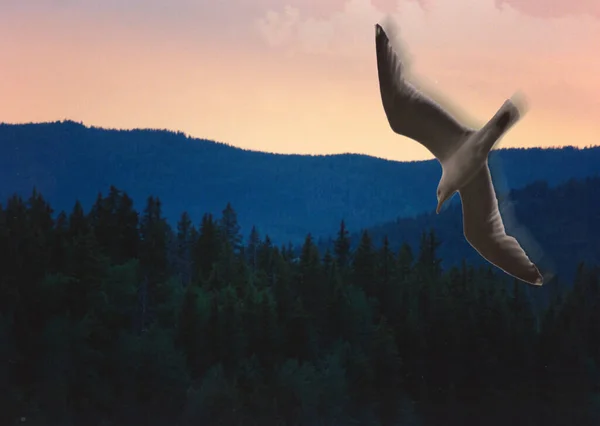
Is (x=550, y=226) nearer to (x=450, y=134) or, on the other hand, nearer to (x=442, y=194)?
(x=442, y=194)

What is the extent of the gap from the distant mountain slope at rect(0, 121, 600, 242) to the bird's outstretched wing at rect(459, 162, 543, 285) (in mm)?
102868

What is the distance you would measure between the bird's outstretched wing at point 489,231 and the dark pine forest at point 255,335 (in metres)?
30.6

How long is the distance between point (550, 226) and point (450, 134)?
8514 centimetres

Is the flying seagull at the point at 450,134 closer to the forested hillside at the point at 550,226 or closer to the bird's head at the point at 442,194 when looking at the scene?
the bird's head at the point at 442,194

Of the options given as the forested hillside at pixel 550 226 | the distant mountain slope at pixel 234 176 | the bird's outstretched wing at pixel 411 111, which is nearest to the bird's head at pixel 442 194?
the bird's outstretched wing at pixel 411 111

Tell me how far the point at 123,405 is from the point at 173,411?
2067mm

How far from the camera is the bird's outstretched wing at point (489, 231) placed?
570 centimetres

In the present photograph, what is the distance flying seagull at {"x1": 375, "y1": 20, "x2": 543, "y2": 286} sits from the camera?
14.5ft

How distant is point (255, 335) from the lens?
3941cm

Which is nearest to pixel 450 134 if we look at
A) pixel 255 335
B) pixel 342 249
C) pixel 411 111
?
pixel 411 111

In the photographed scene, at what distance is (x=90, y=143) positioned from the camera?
13412 centimetres

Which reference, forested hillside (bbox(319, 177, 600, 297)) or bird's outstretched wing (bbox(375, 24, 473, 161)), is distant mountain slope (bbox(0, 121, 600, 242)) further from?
bird's outstretched wing (bbox(375, 24, 473, 161))

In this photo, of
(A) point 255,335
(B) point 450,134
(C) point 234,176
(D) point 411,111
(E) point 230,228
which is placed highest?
(C) point 234,176

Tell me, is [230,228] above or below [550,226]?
below
